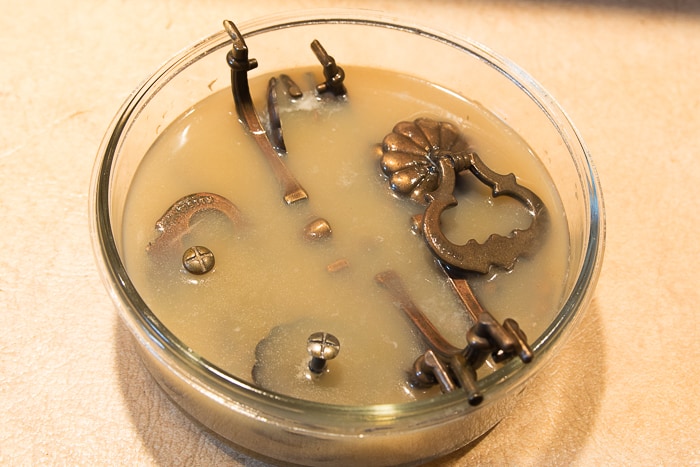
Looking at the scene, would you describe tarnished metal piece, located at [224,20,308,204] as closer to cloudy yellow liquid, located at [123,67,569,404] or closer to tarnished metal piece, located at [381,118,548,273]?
cloudy yellow liquid, located at [123,67,569,404]

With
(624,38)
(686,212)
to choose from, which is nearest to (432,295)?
(686,212)

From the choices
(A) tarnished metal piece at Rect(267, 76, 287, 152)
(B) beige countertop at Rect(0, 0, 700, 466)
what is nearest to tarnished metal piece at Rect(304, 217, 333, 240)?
(A) tarnished metal piece at Rect(267, 76, 287, 152)

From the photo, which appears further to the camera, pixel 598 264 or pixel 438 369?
pixel 598 264

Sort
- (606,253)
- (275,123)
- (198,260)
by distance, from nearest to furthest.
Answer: (198,260), (275,123), (606,253)

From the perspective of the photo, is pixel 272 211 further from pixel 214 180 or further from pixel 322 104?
pixel 322 104

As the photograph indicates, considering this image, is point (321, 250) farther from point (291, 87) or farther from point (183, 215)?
point (291, 87)

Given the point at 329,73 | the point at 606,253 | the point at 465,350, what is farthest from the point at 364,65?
the point at 465,350
